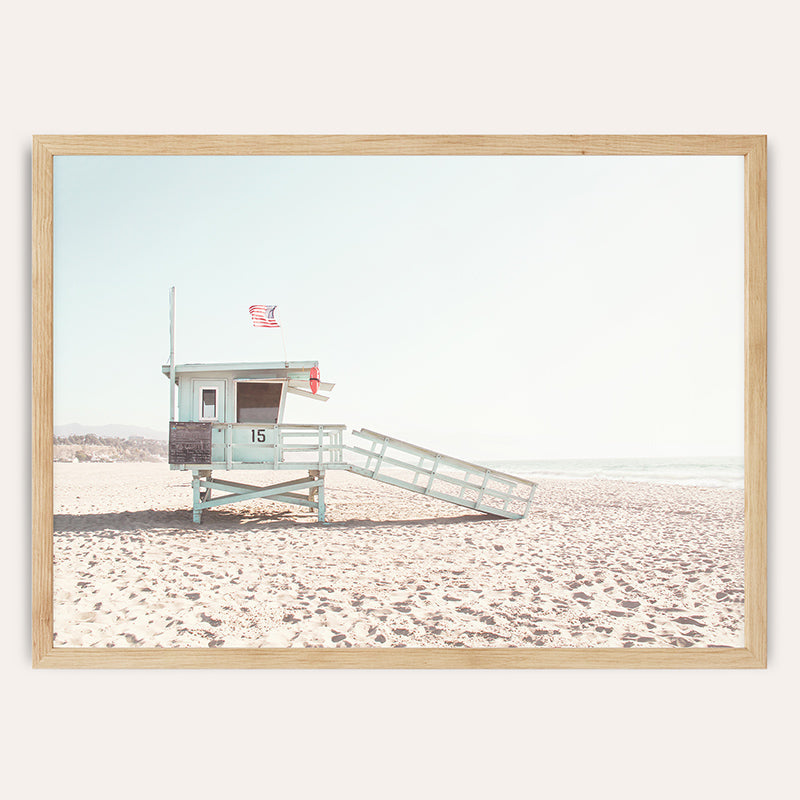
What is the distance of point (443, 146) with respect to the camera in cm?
347

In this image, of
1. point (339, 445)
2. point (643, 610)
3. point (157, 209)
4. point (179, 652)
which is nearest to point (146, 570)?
point (179, 652)

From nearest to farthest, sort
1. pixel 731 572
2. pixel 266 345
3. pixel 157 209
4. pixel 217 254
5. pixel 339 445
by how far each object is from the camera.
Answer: pixel 731 572
pixel 157 209
pixel 217 254
pixel 266 345
pixel 339 445

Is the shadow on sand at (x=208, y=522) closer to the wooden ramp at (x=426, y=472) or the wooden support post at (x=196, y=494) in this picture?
the wooden support post at (x=196, y=494)

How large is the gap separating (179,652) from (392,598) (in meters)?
1.59

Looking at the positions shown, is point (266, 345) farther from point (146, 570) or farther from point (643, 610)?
point (643, 610)

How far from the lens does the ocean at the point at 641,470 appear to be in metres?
3.64

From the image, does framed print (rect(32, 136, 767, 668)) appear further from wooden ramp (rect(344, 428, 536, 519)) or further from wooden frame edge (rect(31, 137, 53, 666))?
wooden ramp (rect(344, 428, 536, 519))

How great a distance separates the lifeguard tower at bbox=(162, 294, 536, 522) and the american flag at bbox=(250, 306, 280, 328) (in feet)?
2.17

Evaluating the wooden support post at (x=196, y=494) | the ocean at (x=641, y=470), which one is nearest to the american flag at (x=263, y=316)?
the wooden support post at (x=196, y=494)

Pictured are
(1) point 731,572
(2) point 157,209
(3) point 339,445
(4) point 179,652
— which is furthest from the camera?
(3) point 339,445

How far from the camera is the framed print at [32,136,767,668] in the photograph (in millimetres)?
3445

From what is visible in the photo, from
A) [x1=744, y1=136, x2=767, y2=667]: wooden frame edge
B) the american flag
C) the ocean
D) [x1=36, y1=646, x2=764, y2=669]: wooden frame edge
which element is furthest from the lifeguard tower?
[x1=744, y1=136, x2=767, y2=667]: wooden frame edge

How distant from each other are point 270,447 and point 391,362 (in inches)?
89.5

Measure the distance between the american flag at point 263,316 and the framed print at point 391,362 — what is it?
3cm
